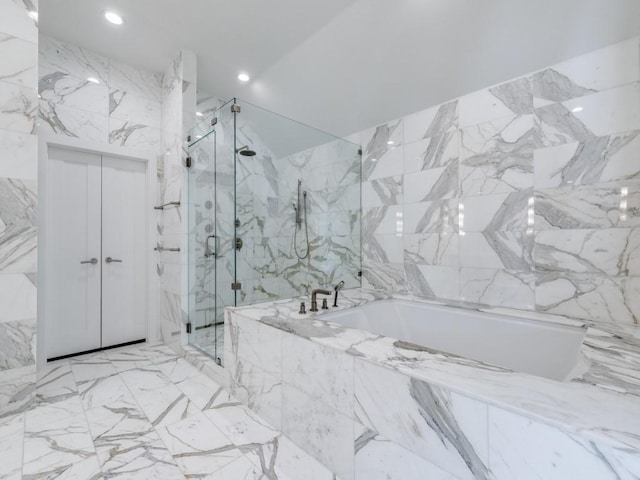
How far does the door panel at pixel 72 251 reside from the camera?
8.27 feet

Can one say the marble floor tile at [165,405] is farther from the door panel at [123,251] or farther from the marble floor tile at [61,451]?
the door panel at [123,251]

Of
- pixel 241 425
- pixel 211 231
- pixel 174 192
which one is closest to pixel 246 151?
pixel 211 231

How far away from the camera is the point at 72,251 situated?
8.60 feet

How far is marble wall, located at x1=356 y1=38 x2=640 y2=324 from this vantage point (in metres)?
1.63

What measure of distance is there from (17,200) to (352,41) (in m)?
2.51

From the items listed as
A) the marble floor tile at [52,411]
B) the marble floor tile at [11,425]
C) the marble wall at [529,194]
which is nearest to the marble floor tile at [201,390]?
the marble floor tile at [52,411]

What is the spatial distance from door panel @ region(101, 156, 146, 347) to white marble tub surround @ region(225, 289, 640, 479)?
6.41ft

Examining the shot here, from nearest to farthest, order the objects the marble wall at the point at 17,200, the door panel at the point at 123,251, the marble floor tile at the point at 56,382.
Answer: the marble wall at the point at 17,200
the marble floor tile at the point at 56,382
the door panel at the point at 123,251

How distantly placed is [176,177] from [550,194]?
2993 millimetres

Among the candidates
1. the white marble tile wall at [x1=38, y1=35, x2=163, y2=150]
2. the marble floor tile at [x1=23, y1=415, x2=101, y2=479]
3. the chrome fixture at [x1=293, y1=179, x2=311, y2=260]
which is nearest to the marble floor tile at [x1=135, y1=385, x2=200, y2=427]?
the marble floor tile at [x1=23, y1=415, x2=101, y2=479]

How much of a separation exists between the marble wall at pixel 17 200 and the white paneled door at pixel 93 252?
0.80 meters

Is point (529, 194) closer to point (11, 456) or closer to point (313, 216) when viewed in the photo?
point (313, 216)

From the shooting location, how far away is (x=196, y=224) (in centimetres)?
266

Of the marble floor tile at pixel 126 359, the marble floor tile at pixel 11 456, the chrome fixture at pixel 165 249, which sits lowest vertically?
the marble floor tile at pixel 126 359
